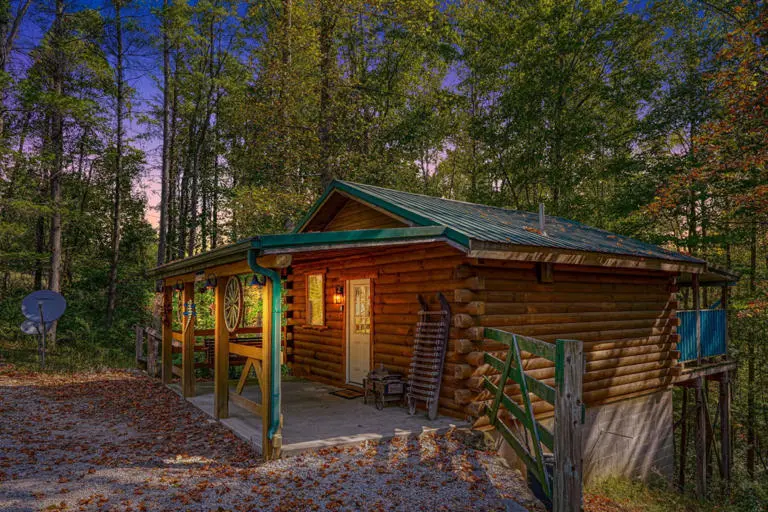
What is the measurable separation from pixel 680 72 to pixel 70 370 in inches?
841

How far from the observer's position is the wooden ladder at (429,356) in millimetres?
6973

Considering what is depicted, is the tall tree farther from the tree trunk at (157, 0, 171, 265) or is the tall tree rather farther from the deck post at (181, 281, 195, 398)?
the deck post at (181, 281, 195, 398)

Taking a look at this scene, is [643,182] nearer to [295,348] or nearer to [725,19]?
[725,19]

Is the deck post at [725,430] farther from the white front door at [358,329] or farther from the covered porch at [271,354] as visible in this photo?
the white front door at [358,329]

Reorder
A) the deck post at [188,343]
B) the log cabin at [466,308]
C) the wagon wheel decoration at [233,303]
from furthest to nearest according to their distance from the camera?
the deck post at [188,343], the wagon wheel decoration at [233,303], the log cabin at [466,308]

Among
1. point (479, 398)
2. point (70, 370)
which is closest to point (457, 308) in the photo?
point (479, 398)

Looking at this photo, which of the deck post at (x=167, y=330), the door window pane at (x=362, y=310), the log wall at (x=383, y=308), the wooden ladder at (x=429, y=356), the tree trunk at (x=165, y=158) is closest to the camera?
the wooden ladder at (x=429, y=356)

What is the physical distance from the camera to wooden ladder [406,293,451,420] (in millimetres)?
6973

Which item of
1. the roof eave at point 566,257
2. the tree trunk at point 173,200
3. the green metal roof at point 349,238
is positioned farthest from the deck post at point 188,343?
the tree trunk at point 173,200

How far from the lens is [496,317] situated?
7.05m

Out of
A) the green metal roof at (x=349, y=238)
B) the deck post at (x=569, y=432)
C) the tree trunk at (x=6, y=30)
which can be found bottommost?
the deck post at (x=569, y=432)

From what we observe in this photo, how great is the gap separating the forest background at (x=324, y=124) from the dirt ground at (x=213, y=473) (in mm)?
7424

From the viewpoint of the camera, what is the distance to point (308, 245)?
17.6ft

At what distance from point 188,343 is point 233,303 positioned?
2559 millimetres
